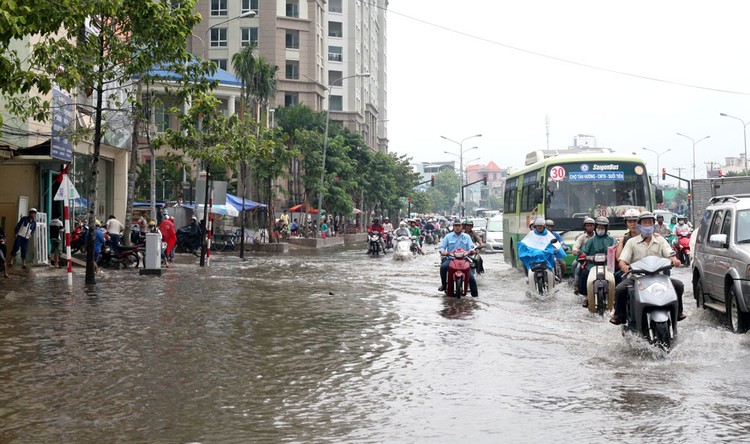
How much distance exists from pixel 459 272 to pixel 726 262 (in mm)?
5917

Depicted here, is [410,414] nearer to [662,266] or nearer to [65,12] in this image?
[662,266]

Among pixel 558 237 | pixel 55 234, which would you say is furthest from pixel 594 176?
pixel 55 234

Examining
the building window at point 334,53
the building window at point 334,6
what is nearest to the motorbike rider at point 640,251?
→ the building window at point 334,53

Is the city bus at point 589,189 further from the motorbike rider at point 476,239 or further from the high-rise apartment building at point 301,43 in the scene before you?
the high-rise apartment building at point 301,43

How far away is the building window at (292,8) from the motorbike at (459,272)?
71.7 metres

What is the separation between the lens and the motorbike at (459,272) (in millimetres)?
18219

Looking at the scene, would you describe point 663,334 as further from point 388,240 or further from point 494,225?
point 388,240

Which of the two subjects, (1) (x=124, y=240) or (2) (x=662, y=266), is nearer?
(2) (x=662, y=266)

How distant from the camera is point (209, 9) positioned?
85312 millimetres

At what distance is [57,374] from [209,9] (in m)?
79.1

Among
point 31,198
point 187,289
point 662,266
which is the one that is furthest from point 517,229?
point 662,266

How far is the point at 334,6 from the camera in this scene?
10325 centimetres

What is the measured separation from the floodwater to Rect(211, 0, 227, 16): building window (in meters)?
70.4

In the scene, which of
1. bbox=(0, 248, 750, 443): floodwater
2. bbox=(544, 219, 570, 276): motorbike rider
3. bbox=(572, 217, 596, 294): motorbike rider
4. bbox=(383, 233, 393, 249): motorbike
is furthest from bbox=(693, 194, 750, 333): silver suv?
bbox=(383, 233, 393, 249): motorbike
